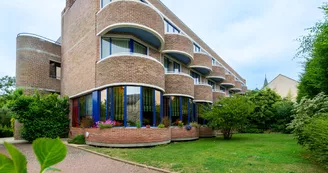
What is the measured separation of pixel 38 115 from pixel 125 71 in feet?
23.7

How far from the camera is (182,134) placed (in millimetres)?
15875

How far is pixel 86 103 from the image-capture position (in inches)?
599

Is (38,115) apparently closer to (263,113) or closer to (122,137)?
(122,137)

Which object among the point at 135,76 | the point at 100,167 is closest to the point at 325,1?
the point at 135,76

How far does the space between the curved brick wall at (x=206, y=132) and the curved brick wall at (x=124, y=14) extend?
1002 cm

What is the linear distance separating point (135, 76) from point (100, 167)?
6.07 metres

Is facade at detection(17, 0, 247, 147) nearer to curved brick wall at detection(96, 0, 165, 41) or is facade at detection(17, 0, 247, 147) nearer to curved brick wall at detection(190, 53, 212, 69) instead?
curved brick wall at detection(96, 0, 165, 41)

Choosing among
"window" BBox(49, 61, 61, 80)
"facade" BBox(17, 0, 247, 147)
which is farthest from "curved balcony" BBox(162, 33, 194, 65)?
"window" BBox(49, 61, 61, 80)

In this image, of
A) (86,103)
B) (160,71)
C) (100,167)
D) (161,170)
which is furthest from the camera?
(86,103)

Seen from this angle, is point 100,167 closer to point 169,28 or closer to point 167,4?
point 169,28

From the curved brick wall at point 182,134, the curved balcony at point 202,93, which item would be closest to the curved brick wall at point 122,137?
the curved brick wall at point 182,134

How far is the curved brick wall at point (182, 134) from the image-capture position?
609 inches

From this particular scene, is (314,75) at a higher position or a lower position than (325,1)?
lower

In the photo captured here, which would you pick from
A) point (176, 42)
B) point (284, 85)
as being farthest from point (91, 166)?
point (284, 85)
